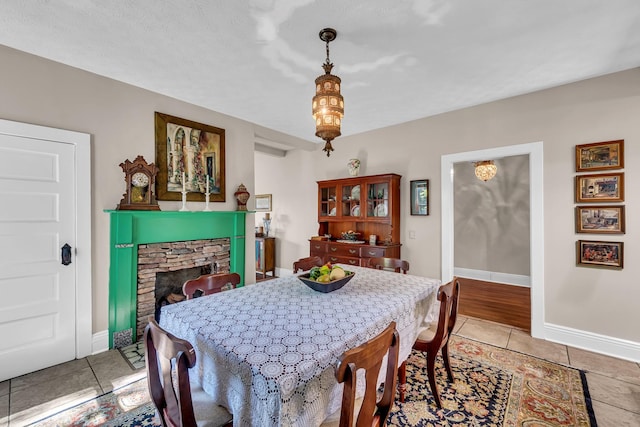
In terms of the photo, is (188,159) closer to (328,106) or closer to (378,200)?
(328,106)

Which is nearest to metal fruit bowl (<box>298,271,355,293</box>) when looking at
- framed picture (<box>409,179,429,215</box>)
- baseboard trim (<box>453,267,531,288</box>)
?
framed picture (<box>409,179,429,215</box>)

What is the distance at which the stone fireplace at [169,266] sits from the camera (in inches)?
117

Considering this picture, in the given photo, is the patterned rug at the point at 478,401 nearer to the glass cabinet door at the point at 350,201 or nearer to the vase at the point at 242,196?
the vase at the point at 242,196

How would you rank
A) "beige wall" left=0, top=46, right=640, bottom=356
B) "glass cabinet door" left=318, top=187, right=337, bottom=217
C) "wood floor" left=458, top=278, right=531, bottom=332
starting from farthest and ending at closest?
"glass cabinet door" left=318, top=187, right=337, bottom=217
"wood floor" left=458, top=278, right=531, bottom=332
"beige wall" left=0, top=46, right=640, bottom=356

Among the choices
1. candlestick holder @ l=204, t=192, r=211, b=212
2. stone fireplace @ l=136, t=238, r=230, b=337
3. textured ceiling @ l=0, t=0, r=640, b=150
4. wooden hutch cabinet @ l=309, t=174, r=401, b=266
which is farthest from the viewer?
wooden hutch cabinet @ l=309, t=174, r=401, b=266

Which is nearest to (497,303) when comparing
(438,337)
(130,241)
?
(438,337)

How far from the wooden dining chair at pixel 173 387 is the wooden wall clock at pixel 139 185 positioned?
2.11 metres

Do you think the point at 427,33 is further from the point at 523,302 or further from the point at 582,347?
the point at 523,302

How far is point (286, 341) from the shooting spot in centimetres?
123

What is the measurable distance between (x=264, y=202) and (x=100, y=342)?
3.90m

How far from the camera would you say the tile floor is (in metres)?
1.91

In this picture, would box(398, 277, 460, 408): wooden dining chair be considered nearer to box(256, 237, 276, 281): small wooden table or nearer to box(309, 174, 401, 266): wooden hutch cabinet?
box(309, 174, 401, 266): wooden hutch cabinet

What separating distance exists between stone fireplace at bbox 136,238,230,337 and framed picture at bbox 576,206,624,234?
3978 mm

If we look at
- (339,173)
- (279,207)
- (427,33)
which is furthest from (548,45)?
(279,207)
